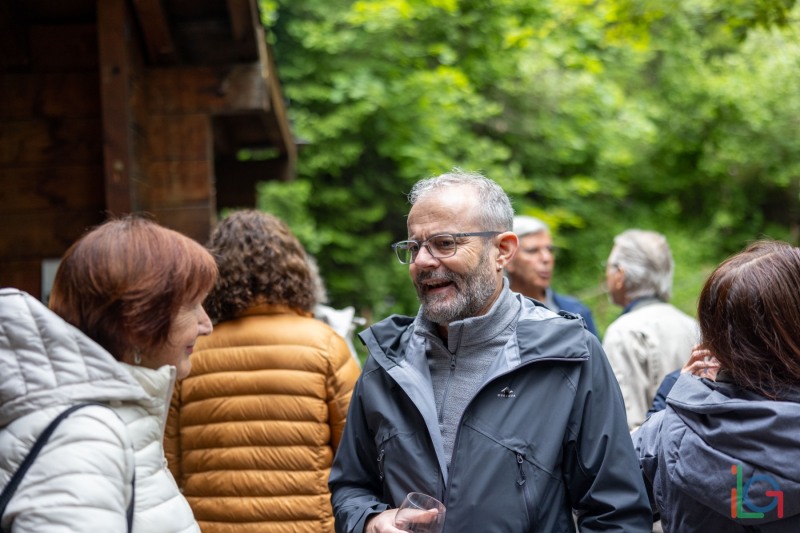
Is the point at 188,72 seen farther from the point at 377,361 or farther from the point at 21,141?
the point at 377,361

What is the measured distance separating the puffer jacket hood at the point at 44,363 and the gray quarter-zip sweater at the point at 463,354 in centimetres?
97

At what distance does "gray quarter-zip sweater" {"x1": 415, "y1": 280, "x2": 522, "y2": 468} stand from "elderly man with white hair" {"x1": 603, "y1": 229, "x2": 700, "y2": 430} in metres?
1.85

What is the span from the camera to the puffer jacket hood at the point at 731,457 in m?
2.11

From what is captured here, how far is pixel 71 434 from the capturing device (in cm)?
175

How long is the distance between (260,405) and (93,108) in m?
2.33

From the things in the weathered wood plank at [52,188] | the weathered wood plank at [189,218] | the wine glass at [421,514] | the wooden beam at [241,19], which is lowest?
the wine glass at [421,514]

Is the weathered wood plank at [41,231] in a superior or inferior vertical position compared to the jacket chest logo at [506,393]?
superior

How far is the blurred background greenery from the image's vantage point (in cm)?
1128

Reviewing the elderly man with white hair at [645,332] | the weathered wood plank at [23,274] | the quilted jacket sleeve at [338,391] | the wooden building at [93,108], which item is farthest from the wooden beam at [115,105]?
the elderly man with white hair at [645,332]

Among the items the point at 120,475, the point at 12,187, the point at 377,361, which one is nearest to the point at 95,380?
the point at 120,475

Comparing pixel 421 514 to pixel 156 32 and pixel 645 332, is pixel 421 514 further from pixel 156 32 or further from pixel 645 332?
pixel 156 32

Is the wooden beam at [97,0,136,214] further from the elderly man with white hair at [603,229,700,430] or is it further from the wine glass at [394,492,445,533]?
the wine glass at [394,492,445,533]

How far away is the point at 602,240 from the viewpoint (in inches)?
695

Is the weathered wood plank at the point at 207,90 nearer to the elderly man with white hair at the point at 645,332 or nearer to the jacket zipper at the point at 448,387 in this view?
the elderly man with white hair at the point at 645,332
